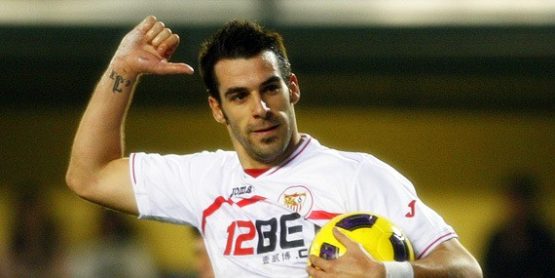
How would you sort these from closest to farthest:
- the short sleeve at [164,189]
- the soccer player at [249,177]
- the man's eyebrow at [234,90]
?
the soccer player at [249,177] < the man's eyebrow at [234,90] < the short sleeve at [164,189]

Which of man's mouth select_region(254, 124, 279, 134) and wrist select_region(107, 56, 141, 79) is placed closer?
man's mouth select_region(254, 124, 279, 134)

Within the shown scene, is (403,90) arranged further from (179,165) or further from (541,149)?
(179,165)

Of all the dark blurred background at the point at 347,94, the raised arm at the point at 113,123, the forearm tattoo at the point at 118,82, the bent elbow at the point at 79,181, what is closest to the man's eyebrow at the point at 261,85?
the raised arm at the point at 113,123

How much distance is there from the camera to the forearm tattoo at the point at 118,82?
17.7ft

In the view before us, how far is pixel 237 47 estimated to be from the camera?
5098mm

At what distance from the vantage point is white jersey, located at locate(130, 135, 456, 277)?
4.81m

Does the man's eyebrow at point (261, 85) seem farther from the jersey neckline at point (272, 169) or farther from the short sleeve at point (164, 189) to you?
the short sleeve at point (164, 189)

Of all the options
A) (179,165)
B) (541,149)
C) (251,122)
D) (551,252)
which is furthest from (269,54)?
(541,149)

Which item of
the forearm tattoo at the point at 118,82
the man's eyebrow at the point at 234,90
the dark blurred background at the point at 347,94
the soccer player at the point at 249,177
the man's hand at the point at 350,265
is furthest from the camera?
the dark blurred background at the point at 347,94

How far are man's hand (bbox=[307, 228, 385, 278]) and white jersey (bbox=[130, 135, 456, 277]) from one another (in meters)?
0.34

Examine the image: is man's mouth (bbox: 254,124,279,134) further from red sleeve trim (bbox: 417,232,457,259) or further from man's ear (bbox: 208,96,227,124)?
red sleeve trim (bbox: 417,232,457,259)

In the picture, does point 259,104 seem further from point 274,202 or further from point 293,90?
point 274,202

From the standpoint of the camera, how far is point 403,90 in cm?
1075

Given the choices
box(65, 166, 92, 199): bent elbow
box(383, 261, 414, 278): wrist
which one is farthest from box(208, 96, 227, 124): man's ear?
box(383, 261, 414, 278): wrist
